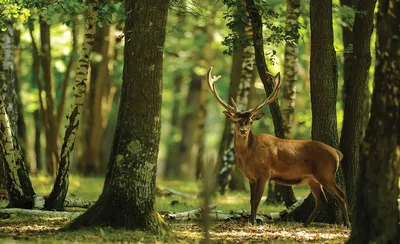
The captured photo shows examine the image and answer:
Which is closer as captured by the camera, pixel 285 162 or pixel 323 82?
pixel 285 162

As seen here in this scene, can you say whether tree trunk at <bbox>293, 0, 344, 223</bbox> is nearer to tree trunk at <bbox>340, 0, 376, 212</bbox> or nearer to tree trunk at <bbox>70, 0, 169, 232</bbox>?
tree trunk at <bbox>340, 0, 376, 212</bbox>

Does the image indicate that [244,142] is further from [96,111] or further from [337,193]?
[96,111]

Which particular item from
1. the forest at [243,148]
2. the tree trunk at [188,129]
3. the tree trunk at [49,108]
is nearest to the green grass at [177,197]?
the forest at [243,148]

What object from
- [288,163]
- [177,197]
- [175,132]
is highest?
[175,132]

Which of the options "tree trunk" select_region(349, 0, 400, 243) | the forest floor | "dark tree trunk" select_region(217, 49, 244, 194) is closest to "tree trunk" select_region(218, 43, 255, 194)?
"dark tree trunk" select_region(217, 49, 244, 194)

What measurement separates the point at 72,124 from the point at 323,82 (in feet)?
14.7

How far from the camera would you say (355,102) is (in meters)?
14.8

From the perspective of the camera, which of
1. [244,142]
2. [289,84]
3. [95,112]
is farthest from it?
[95,112]

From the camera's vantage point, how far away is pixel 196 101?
125ft

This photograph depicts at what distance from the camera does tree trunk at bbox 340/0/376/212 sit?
1477 cm

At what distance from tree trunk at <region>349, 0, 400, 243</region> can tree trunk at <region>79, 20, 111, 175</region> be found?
1788 centimetres

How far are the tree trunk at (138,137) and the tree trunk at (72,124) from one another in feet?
7.66

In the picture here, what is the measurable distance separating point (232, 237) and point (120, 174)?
1.88 metres

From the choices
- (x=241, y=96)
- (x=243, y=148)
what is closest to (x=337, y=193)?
(x=243, y=148)
